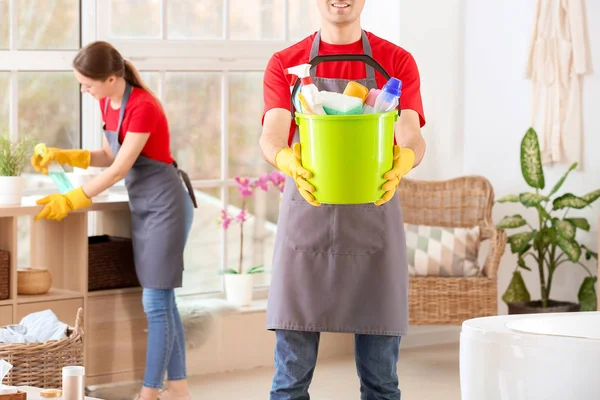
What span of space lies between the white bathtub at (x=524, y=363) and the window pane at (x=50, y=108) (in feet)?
8.36

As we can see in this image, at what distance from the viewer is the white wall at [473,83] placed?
504 centimetres

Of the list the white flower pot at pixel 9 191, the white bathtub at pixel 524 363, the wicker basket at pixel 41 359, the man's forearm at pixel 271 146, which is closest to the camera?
the white bathtub at pixel 524 363

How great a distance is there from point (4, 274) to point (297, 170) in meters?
1.90

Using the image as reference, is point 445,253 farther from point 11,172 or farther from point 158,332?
point 11,172

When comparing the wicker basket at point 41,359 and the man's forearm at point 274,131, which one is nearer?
the man's forearm at point 274,131

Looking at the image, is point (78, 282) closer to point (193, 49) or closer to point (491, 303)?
point (193, 49)

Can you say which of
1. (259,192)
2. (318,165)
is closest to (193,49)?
(259,192)

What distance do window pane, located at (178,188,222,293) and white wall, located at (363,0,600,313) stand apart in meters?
1.04

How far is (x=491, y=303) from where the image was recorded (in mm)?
4551

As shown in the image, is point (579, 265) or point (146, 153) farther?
point (579, 265)

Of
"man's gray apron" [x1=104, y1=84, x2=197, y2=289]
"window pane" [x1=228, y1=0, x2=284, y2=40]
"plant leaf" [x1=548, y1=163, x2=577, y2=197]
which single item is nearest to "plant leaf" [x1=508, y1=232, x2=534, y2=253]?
"plant leaf" [x1=548, y1=163, x2=577, y2=197]

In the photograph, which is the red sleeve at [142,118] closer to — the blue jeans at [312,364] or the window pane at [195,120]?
the window pane at [195,120]

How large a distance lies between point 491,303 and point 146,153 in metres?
1.69

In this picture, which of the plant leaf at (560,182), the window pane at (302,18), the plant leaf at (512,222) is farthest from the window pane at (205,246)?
the plant leaf at (560,182)
